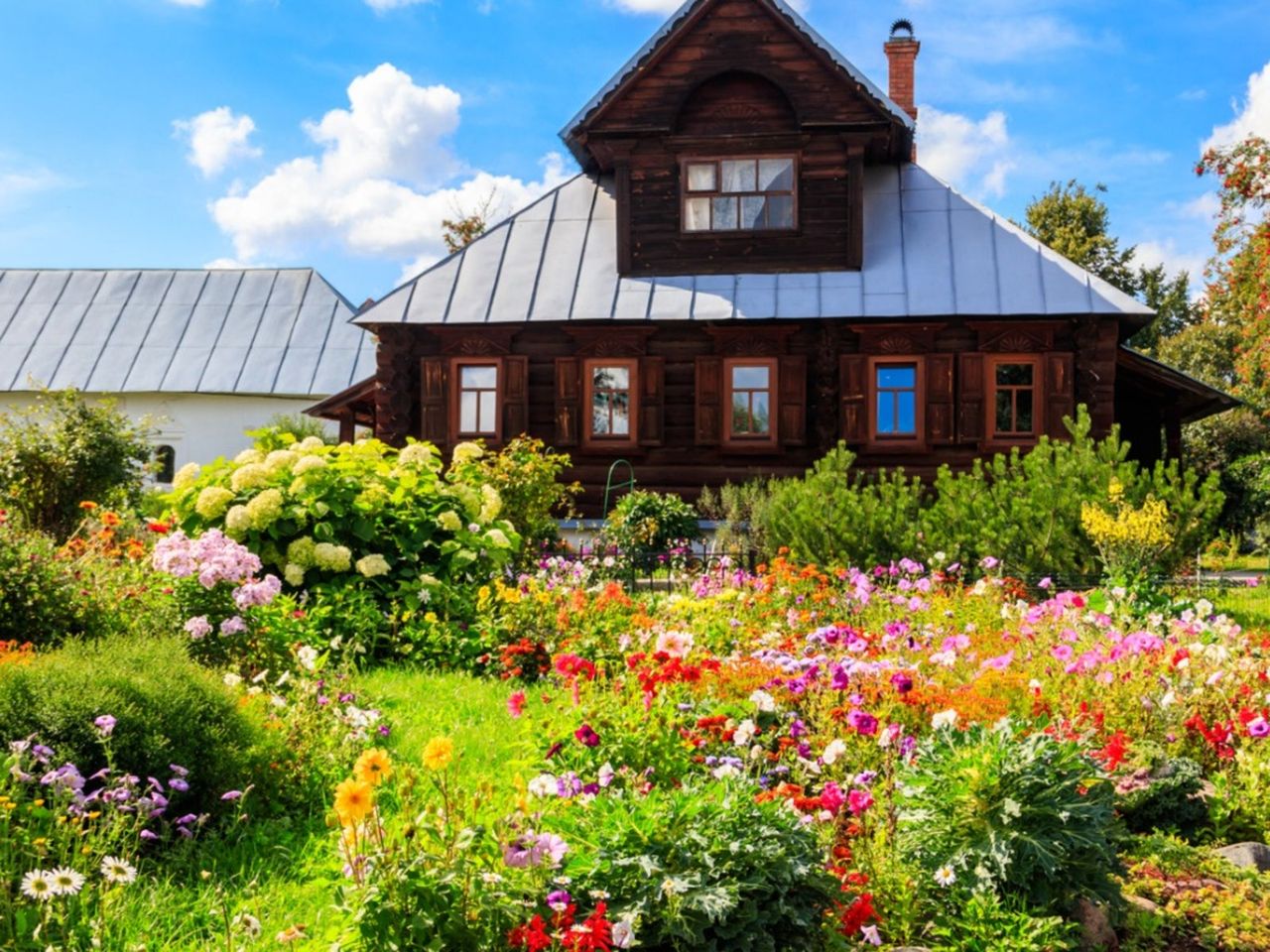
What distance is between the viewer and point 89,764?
13.0 feet

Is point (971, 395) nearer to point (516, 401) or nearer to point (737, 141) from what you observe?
point (737, 141)

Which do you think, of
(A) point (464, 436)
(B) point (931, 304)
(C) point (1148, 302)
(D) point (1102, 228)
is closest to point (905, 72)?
(B) point (931, 304)

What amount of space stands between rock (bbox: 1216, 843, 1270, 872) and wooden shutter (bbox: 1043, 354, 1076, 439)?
10.8m

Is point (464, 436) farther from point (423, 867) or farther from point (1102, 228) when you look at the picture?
point (1102, 228)

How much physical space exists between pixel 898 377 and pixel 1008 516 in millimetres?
5635

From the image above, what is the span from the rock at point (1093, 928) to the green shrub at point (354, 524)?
15.2 ft

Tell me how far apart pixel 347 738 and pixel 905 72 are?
1646 cm

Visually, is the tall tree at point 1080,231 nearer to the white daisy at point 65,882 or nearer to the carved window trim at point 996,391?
the carved window trim at point 996,391

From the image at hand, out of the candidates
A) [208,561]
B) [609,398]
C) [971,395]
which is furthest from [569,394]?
[208,561]

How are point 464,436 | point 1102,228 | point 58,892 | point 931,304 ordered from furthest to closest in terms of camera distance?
1. point 1102,228
2. point 464,436
3. point 931,304
4. point 58,892

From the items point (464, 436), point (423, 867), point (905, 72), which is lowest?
point (423, 867)

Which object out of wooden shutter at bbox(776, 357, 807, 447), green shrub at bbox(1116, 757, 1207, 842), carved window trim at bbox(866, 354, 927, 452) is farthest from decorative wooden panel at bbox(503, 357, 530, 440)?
green shrub at bbox(1116, 757, 1207, 842)

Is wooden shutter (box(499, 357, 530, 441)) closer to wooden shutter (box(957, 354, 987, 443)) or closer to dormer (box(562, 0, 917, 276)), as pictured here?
A: dormer (box(562, 0, 917, 276))

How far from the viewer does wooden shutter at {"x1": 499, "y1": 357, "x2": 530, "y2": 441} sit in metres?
15.6
